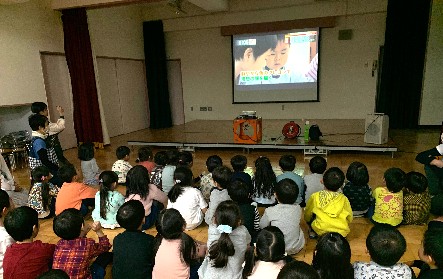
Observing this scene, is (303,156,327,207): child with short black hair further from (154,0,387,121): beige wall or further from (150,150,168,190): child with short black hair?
(154,0,387,121): beige wall

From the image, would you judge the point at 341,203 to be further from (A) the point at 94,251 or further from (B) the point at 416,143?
(B) the point at 416,143

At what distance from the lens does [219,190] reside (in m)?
2.75

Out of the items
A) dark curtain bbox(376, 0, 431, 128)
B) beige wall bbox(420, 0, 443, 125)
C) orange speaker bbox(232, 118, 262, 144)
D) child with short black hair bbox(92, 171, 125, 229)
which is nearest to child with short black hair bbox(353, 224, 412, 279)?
child with short black hair bbox(92, 171, 125, 229)

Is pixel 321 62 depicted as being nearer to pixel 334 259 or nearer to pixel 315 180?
pixel 315 180

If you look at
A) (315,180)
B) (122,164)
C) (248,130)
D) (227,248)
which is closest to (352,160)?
(248,130)

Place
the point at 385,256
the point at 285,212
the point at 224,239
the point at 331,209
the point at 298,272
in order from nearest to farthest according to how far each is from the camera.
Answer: the point at 298,272 < the point at 385,256 < the point at 224,239 < the point at 285,212 < the point at 331,209

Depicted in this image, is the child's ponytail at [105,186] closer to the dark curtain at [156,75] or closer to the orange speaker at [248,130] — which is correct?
the orange speaker at [248,130]

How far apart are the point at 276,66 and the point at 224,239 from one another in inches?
284

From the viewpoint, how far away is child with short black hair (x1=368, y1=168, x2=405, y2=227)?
105 inches

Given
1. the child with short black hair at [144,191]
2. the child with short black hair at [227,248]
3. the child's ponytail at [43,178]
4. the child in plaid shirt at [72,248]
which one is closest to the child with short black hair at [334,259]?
the child with short black hair at [227,248]

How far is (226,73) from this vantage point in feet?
29.9

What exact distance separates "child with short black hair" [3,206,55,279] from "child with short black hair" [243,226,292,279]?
1.18 metres

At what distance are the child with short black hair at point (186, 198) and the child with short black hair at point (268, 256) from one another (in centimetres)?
130

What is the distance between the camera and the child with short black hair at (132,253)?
6.22ft
